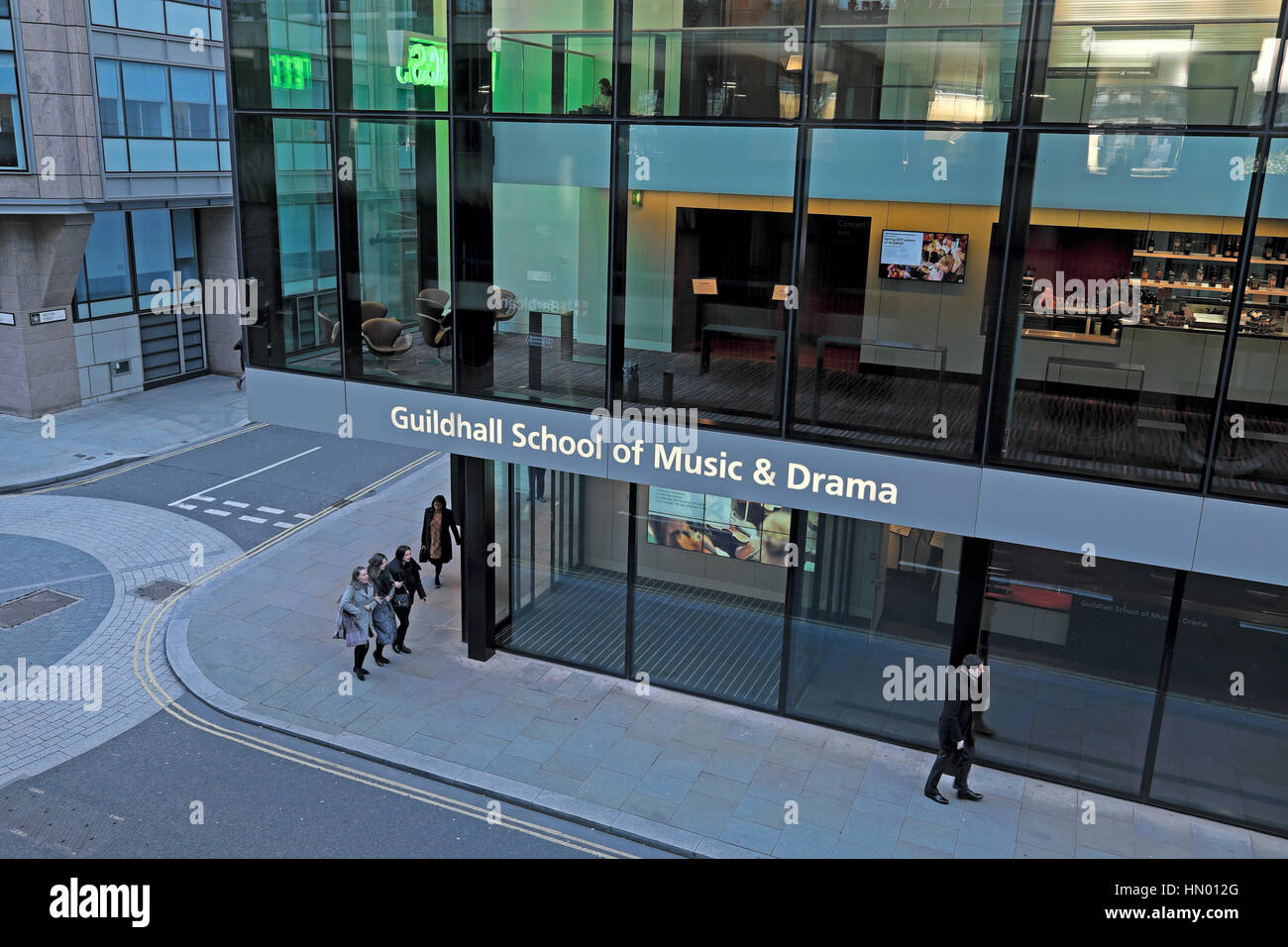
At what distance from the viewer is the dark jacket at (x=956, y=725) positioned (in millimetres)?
11094

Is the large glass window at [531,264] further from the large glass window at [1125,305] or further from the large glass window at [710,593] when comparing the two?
the large glass window at [1125,305]

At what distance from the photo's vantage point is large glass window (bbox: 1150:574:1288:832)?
1076cm

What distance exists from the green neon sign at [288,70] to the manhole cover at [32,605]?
8358 millimetres

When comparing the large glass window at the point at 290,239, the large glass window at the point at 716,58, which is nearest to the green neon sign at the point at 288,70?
the large glass window at the point at 290,239

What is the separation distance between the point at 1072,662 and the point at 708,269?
590cm

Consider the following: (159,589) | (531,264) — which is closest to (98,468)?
(159,589)

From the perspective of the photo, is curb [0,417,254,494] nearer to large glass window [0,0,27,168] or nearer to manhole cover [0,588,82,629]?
manhole cover [0,588,82,629]

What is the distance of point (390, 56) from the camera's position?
1198cm

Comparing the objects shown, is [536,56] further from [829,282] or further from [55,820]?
[55,820]

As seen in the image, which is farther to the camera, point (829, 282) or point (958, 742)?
point (958, 742)

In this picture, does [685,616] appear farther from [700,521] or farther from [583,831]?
[583,831]

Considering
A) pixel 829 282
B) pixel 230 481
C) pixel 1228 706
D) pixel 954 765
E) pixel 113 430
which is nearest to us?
pixel 829 282

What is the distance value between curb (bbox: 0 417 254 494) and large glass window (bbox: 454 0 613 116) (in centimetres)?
1283
